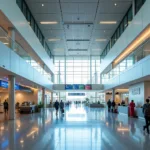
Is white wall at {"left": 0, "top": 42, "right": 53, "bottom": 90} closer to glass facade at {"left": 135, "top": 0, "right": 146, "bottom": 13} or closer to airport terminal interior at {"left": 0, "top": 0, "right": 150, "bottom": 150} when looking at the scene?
airport terminal interior at {"left": 0, "top": 0, "right": 150, "bottom": 150}

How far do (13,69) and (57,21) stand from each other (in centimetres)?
1023

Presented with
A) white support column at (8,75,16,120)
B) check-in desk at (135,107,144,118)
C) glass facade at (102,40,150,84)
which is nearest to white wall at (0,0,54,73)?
white support column at (8,75,16,120)

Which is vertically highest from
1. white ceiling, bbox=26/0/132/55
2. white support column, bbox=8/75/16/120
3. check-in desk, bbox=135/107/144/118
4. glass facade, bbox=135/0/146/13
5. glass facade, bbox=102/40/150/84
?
white ceiling, bbox=26/0/132/55

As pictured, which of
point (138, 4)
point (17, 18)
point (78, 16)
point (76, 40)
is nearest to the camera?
point (17, 18)

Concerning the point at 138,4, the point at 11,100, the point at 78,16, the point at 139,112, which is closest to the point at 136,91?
the point at 139,112

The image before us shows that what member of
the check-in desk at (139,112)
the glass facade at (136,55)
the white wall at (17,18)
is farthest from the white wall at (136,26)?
the white wall at (17,18)

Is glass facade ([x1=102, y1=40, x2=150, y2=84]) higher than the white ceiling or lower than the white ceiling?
lower

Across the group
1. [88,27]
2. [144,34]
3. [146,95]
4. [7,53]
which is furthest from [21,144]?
[88,27]

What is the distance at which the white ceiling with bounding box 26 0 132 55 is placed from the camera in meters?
22.9

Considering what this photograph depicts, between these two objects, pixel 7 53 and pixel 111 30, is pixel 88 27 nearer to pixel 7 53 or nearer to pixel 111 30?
pixel 111 30

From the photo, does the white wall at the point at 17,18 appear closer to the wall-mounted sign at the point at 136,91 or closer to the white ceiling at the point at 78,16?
the white ceiling at the point at 78,16

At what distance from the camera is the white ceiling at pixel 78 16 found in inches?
903

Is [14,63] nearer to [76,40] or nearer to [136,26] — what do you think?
[136,26]

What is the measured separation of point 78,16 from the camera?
26.3 metres
